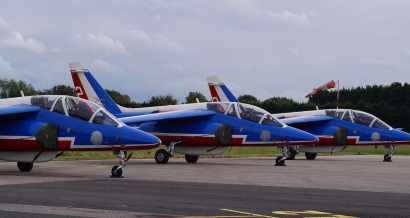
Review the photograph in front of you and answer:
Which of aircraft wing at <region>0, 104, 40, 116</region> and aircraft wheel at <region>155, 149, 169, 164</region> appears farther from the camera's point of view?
aircraft wheel at <region>155, 149, 169, 164</region>

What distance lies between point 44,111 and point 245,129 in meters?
8.92


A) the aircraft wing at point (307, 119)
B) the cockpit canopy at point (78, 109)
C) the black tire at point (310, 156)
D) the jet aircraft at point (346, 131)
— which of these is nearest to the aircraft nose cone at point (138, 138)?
the cockpit canopy at point (78, 109)

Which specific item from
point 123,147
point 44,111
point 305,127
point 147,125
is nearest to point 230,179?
point 123,147

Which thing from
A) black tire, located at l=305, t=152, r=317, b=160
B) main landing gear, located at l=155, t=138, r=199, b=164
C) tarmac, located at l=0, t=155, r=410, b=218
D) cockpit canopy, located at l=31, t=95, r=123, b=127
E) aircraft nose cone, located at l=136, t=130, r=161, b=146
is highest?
cockpit canopy, located at l=31, t=95, r=123, b=127

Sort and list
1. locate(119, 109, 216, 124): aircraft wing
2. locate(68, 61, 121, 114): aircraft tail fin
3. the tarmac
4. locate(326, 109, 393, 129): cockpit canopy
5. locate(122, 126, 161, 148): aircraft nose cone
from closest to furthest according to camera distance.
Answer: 1. the tarmac
2. locate(122, 126, 161, 148): aircraft nose cone
3. locate(119, 109, 216, 124): aircraft wing
4. locate(68, 61, 121, 114): aircraft tail fin
5. locate(326, 109, 393, 129): cockpit canopy

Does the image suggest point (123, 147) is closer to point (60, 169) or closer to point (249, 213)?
point (60, 169)

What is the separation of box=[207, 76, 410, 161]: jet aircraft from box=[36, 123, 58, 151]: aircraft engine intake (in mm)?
15227

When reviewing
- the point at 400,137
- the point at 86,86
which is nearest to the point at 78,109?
the point at 86,86

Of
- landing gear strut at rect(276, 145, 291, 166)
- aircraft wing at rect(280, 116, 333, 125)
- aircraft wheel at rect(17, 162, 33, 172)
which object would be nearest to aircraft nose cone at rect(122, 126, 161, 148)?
aircraft wheel at rect(17, 162, 33, 172)

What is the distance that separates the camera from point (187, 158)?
2809 centimetres

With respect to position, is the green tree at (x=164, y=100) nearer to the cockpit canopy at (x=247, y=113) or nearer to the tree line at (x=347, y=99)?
the tree line at (x=347, y=99)

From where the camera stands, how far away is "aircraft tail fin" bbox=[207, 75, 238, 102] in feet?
138

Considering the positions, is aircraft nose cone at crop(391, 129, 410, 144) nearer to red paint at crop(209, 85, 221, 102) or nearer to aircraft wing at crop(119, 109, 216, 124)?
aircraft wing at crop(119, 109, 216, 124)

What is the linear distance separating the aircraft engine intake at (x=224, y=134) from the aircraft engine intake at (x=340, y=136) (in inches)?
304
